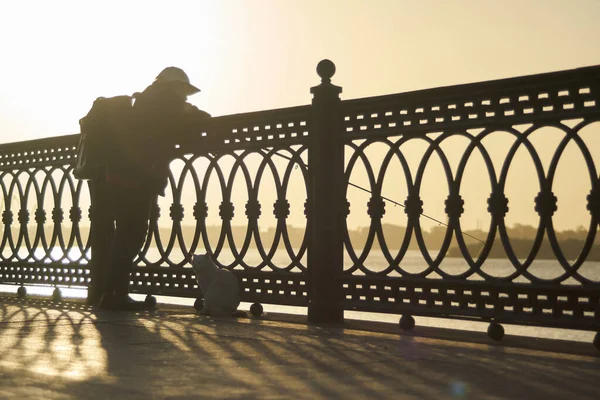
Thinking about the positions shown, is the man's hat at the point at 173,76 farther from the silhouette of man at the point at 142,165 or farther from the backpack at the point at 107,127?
the backpack at the point at 107,127

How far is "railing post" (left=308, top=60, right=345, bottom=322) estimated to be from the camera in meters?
6.43

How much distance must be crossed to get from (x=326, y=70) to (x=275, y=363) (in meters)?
3.03

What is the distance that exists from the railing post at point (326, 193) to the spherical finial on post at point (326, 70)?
0.06ft

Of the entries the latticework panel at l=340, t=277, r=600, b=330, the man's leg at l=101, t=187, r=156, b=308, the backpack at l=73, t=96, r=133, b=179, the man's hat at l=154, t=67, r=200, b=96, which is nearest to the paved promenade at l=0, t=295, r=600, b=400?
the latticework panel at l=340, t=277, r=600, b=330

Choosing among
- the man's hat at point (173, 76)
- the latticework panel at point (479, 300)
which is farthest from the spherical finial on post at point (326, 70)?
the latticework panel at point (479, 300)

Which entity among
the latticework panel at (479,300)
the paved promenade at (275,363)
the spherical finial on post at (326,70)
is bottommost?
the paved promenade at (275,363)

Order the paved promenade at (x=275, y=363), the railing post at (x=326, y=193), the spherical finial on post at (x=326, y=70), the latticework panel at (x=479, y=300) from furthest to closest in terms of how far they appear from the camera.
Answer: the spherical finial on post at (x=326, y=70)
the railing post at (x=326, y=193)
the latticework panel at (x=479, y=300)
the paved promenade at (x=275, y=363)

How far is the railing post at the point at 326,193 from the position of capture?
21.1ft

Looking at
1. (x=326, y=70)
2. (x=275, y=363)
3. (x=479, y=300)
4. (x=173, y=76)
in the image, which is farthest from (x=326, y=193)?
(x=275, y=363)

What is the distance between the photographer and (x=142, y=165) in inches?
293

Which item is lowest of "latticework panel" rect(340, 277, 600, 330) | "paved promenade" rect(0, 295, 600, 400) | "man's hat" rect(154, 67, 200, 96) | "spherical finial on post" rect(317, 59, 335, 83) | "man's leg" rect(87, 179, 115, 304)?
"paved promenade" rect(0, 295, 600, 400)

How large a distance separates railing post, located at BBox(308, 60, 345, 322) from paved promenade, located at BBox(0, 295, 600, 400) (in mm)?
475

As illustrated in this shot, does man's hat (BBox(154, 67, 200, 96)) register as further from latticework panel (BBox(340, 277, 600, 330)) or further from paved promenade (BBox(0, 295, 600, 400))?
latticework panel (BBox(340, 277, 600, 330))

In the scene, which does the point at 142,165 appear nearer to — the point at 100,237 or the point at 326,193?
the point at 100,237
